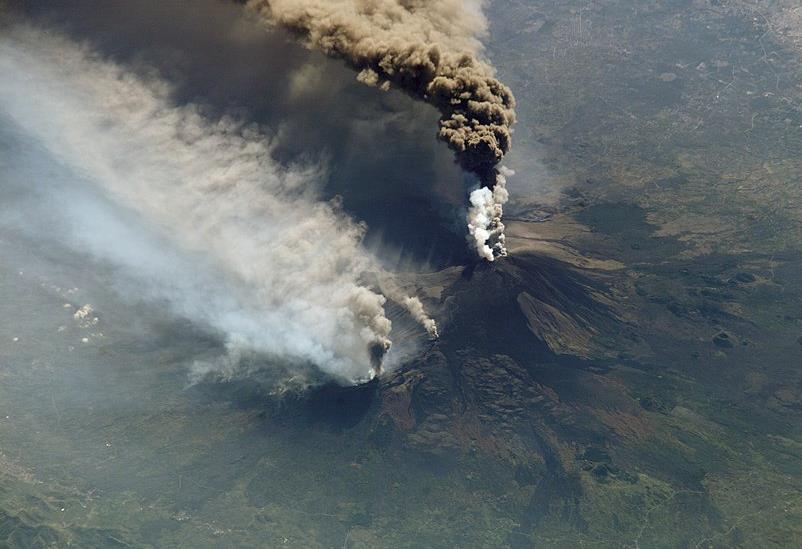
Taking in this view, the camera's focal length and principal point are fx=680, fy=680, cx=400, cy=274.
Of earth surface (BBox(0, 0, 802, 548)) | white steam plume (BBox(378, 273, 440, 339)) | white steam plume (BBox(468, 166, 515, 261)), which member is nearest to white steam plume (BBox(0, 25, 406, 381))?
white steam plume (BBox(378, 273, 440, 339))

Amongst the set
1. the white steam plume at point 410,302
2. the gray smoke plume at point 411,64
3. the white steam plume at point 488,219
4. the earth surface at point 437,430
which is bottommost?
the earth surface at point 437,430

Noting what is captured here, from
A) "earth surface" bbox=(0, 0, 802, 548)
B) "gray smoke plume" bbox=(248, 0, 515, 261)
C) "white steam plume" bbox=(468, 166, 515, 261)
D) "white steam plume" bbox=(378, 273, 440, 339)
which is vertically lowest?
"earth surface" bbox=(0, 0, 802, 548)

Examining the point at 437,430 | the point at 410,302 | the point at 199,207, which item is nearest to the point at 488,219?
the point at 410,302

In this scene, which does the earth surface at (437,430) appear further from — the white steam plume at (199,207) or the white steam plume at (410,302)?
the white steam plume at (199,207)

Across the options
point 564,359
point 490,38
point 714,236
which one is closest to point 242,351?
point 564,359

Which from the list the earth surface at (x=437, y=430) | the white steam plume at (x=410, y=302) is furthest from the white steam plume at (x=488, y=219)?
the white steam plume at (x=410, y=302)

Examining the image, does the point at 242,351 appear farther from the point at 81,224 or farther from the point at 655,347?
the point at 655,347

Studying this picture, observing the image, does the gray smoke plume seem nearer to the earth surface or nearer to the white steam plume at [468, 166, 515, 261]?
the white steam plume at [468, 166, 515, 261]

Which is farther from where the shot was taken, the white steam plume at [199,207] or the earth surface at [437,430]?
the earth surface at [437,430]
